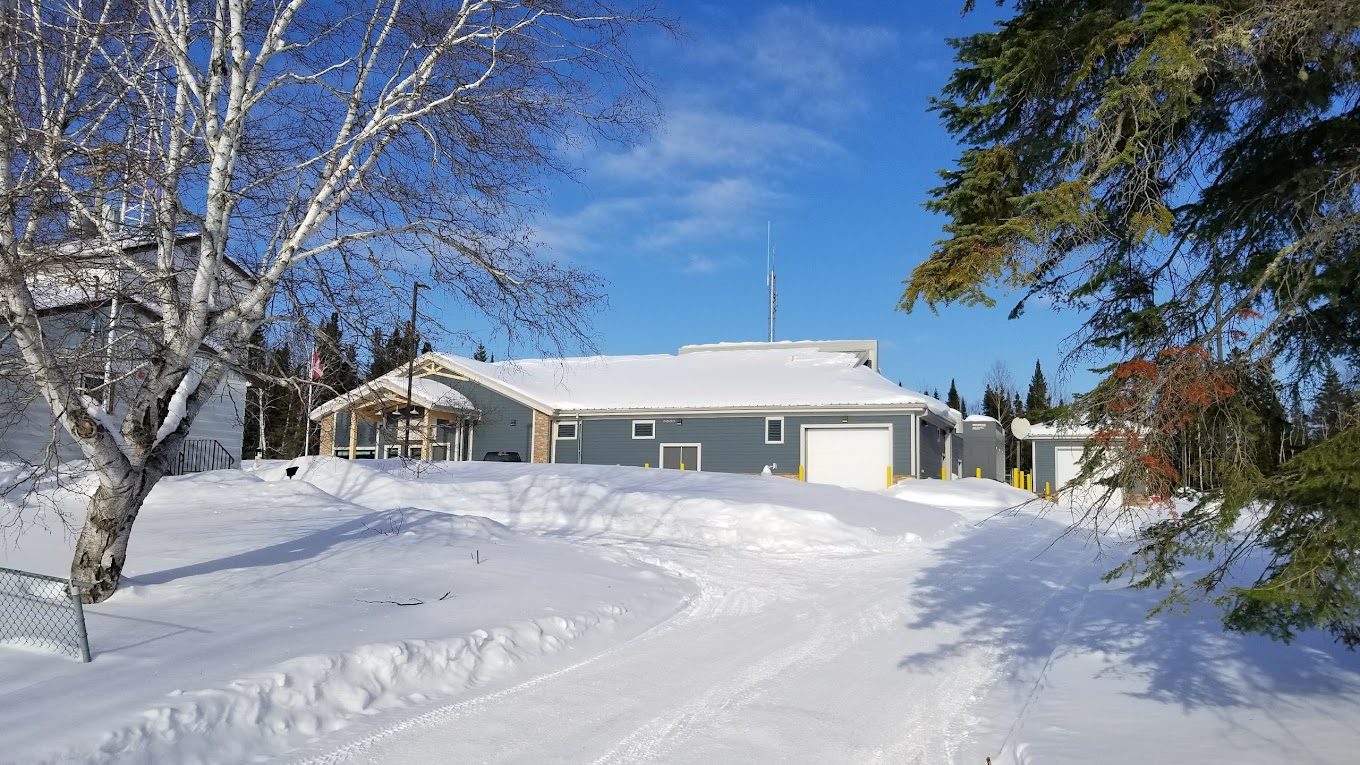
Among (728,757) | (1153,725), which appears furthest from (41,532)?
(1153,725)

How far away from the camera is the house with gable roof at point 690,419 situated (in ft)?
86.6

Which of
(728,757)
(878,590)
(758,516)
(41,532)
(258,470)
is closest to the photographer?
(728,757)

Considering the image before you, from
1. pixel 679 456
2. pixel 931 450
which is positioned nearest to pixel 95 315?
pixel 679 456

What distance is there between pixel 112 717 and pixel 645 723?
3.04 m

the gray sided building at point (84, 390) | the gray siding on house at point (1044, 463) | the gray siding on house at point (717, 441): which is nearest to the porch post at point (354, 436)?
the gray sided building at point (84, 390)

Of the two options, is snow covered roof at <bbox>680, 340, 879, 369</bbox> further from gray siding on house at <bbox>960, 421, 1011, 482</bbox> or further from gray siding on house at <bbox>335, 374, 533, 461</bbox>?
gray siding on house at <bbox>335, 374, 533, 461</bbox>

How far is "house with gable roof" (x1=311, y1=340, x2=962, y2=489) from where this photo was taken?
26.4 metres

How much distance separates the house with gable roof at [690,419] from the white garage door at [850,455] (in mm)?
32

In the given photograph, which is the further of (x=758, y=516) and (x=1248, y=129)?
(x=758, y=516)

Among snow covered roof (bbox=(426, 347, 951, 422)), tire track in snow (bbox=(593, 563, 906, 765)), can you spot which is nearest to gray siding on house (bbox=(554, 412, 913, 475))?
snow covered roof (bbox=(426, 347, 951, 422))

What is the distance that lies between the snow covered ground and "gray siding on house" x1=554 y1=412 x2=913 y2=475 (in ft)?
44.6

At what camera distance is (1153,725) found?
18.3 ft

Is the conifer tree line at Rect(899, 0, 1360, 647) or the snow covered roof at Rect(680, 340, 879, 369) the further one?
the snow covered roof at Rect(680, 340, 879, 369)

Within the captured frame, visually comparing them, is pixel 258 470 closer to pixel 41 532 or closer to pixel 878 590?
pixel 41 532
